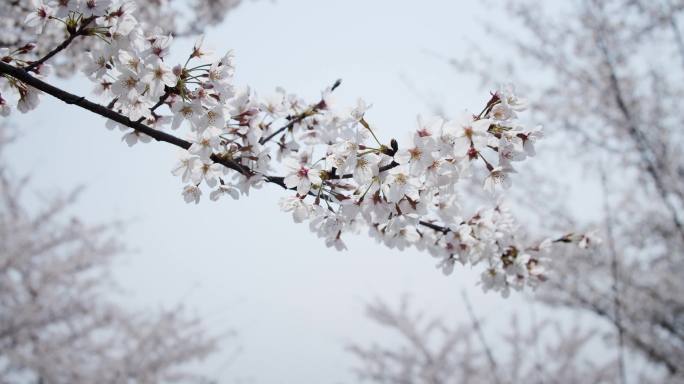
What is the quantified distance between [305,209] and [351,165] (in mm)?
401

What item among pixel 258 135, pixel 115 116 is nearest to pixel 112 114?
pixel 115 116

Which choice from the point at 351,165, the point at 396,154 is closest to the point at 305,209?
the point at 351,165

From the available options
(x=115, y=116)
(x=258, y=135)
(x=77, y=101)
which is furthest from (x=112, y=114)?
(x=258, y=135)

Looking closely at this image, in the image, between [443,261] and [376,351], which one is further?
[376,351]

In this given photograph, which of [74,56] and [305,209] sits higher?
[74,56]

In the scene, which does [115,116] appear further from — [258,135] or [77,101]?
[258,135]

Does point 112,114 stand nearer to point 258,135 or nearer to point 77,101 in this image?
point 77,101

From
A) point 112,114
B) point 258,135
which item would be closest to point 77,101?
point 112,114

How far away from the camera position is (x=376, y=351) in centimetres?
1212

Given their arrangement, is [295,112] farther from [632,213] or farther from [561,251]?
[632,213]

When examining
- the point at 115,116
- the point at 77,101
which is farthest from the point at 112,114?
the point at 77,101

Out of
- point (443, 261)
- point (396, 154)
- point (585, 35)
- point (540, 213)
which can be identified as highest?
point (585, 35)

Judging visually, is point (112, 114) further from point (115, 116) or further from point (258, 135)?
point (258, 135)

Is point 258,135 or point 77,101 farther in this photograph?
point 258,135
